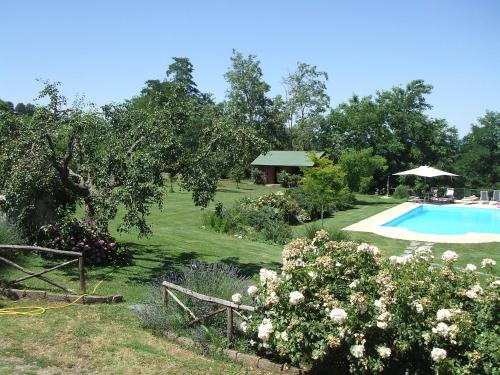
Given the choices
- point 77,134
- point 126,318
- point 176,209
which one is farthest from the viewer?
point 176,209

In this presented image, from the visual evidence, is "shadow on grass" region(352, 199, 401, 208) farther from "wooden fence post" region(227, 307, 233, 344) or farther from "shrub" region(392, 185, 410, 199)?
"wooden fence post" region(227, 307, 233, 344)

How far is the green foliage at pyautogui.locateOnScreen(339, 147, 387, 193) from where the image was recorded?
1403 inches

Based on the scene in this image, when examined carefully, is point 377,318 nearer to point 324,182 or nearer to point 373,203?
point 324,182

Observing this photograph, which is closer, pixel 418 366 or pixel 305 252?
pixel 418 366

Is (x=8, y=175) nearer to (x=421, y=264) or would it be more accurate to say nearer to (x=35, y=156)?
(x=35, y=156)

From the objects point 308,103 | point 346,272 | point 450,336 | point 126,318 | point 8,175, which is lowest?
point 126,318

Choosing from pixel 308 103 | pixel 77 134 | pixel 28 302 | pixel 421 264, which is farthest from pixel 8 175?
pixel 308 103

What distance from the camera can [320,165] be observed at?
24375 millimetres

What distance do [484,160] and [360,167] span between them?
12.3m

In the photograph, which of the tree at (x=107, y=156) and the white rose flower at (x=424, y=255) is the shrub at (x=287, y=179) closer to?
the tree at (x=107, y=156)

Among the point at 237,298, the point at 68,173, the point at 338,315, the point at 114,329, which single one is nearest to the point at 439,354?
the point at 338,315

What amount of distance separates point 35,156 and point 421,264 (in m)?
7.94

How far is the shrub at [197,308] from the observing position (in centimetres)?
686

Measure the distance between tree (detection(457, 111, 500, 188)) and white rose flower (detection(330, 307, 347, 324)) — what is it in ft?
126
